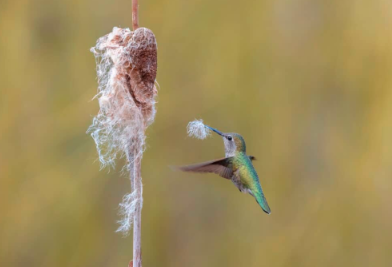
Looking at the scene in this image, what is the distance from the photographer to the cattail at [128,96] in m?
1.15

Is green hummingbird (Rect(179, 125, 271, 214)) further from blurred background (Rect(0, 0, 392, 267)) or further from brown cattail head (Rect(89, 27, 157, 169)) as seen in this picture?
blurred background (Rect(0, 0, 392, 267))

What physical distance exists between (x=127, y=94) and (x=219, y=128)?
122 centimetres

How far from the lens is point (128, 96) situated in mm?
1211

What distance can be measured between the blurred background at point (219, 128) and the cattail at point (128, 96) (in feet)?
3.35

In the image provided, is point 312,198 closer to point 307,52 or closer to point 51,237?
point 307,52

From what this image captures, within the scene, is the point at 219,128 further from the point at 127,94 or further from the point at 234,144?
the point at 127,94

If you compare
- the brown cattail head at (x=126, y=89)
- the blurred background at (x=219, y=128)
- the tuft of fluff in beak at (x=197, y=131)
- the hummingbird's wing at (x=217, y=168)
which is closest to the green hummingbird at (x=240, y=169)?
the hummingbird's wing at (x=217, y=168)

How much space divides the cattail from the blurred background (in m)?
1.02

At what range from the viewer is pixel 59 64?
233cm

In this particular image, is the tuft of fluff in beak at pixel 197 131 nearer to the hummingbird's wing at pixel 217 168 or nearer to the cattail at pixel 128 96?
the hummingbird's wing at pixel 217 168

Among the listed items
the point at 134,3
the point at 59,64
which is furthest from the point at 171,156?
the point at 134,3

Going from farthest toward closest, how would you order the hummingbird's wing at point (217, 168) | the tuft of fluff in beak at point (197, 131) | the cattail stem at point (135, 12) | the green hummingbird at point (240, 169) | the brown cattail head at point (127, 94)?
the green hummingbird at point (240, 169) → the tuft of fluff in beak at point (197, 131) → the hummingbird's wing at point (217, 168) → the brown cattail head at point (127, 94) → the cattail stem at point (135, 12)

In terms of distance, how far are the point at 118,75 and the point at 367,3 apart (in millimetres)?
1849

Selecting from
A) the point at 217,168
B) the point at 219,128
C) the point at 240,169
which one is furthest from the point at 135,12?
the point at 219,128
